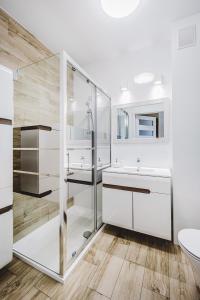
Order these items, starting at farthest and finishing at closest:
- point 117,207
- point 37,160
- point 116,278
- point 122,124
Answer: point 122,124, point 117,207, point 37,160, point 116,278

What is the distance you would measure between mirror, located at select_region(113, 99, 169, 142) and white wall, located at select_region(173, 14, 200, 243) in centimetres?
39

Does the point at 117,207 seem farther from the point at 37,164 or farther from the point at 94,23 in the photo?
the point at 94,23

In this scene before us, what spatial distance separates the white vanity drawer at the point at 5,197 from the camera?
54.1 inches

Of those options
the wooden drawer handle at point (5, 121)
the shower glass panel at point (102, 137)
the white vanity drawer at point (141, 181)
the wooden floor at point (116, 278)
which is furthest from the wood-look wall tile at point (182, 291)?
the wooden drawer handle at point (5, 121)

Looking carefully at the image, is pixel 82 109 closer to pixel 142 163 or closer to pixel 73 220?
pixel 142 163

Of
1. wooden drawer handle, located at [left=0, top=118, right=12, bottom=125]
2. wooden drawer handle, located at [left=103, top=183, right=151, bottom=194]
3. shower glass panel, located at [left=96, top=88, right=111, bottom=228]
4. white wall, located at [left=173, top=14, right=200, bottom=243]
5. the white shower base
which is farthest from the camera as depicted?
shower glass panel, located at [left=96, top=88, right=111, bottom=228]

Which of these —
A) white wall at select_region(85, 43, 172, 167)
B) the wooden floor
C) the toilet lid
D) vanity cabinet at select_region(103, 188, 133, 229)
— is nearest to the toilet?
the toilet lid

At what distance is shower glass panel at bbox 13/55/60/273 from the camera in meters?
1.61

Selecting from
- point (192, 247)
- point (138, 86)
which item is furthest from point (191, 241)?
point (138, 86)

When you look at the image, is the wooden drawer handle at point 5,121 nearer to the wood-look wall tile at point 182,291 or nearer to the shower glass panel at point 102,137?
the shower glass panel at point 102,137

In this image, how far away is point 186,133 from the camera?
69.4 inches

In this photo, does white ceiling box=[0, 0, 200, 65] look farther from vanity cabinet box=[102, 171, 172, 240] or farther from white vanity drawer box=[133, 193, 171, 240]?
white vanity drawer box=[133, 193, 171, 240]

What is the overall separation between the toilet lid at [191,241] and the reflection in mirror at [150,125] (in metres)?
1.26

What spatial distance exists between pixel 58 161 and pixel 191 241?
Answer: 4.33ft
